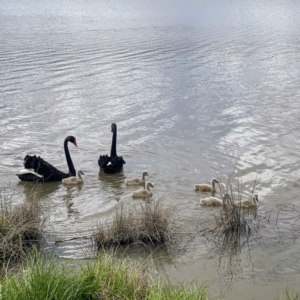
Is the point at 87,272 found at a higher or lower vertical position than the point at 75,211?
higher

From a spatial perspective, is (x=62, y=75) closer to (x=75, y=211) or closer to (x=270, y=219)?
(x=75, y=211)

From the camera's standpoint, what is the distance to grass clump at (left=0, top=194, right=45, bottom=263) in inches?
192

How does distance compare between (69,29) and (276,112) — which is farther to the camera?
(69,29)

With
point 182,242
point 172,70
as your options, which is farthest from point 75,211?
point 172,70

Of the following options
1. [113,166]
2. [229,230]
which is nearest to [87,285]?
[229,230]

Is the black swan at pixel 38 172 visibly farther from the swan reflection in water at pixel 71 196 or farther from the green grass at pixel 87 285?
the green grass at pixel 87 285

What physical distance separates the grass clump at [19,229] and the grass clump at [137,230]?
62cm

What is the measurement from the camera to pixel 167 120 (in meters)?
11.3

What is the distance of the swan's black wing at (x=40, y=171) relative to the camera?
7.75 m

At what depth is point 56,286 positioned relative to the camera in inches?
146

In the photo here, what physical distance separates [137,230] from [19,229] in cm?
116

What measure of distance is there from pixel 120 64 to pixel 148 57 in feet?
5.40

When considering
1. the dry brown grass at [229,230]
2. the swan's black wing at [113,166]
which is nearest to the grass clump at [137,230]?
the dry brown grass at [229,230]

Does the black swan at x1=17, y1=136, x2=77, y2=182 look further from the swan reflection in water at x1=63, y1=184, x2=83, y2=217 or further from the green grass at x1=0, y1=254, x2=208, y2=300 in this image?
the green grass at x1=0, y1=254, x2=208, y2=300
